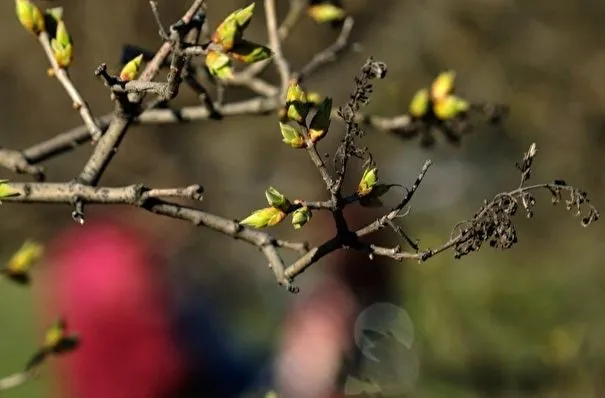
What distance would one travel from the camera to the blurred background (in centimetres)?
286

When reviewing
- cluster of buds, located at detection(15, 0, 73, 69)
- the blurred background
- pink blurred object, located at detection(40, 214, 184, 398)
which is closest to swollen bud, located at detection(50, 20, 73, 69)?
cluster of buds, located at detection(15, 0, 73, 69)

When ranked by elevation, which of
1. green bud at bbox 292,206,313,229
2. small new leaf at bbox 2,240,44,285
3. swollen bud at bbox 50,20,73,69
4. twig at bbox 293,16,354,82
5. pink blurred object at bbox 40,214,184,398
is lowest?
pink blurred object at bbox 40,214,184,398

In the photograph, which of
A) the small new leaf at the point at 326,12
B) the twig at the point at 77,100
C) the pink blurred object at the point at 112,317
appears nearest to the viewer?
the twig at the point at 77,100

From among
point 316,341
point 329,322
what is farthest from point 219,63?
point 329,322

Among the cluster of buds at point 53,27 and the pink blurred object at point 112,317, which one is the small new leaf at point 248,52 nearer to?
the cluster of buds at point 53,27

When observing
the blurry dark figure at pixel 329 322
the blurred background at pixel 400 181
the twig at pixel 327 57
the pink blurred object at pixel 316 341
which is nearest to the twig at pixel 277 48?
the twig at pixel 327 57

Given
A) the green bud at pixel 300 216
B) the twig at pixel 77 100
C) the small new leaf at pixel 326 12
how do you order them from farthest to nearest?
the small new leaf at pixel 326 12 < the twig at pixel 77 100 < the green bud at pixel 300 216

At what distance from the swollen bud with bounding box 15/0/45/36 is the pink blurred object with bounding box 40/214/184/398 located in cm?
117

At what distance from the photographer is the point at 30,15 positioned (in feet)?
2.55

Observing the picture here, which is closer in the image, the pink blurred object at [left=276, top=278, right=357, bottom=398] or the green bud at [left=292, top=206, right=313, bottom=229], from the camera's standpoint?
the green bud at [left=292, top=206, right=313, bottom=229]

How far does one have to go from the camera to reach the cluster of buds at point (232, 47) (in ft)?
2.20

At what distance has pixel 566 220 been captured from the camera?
3.88m

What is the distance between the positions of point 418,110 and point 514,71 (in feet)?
10.8

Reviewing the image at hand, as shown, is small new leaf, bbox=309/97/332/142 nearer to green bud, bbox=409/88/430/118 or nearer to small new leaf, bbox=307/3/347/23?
green bud, bbox=409/88/430/118
